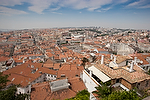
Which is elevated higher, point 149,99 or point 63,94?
point 149,99

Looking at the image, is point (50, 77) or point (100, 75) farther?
point (50, 77)

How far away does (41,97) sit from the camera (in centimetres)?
1477

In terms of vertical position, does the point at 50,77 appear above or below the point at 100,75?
below

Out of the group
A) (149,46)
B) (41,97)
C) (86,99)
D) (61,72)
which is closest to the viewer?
(86,99)

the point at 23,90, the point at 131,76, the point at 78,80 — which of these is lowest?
the point at 23,90

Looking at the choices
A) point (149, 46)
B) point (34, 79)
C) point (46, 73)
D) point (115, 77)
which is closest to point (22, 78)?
point (34, 79)

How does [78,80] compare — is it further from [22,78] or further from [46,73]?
[22,78]

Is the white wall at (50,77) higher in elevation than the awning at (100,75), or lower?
lower

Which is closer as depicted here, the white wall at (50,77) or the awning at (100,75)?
the awning at (100,75)

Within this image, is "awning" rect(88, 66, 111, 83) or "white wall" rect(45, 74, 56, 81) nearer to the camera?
"awning" rect(88, 66, 111, 83)

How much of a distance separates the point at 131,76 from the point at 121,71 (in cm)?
130

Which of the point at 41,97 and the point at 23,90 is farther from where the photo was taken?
the point at 23,90

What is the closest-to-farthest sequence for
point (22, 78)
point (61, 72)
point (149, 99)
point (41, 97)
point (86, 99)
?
point (149, 99) → point (86, 99) → point (41, 97) → point (22, 78) → point (61, 72)

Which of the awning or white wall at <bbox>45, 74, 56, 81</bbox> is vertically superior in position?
the awning
